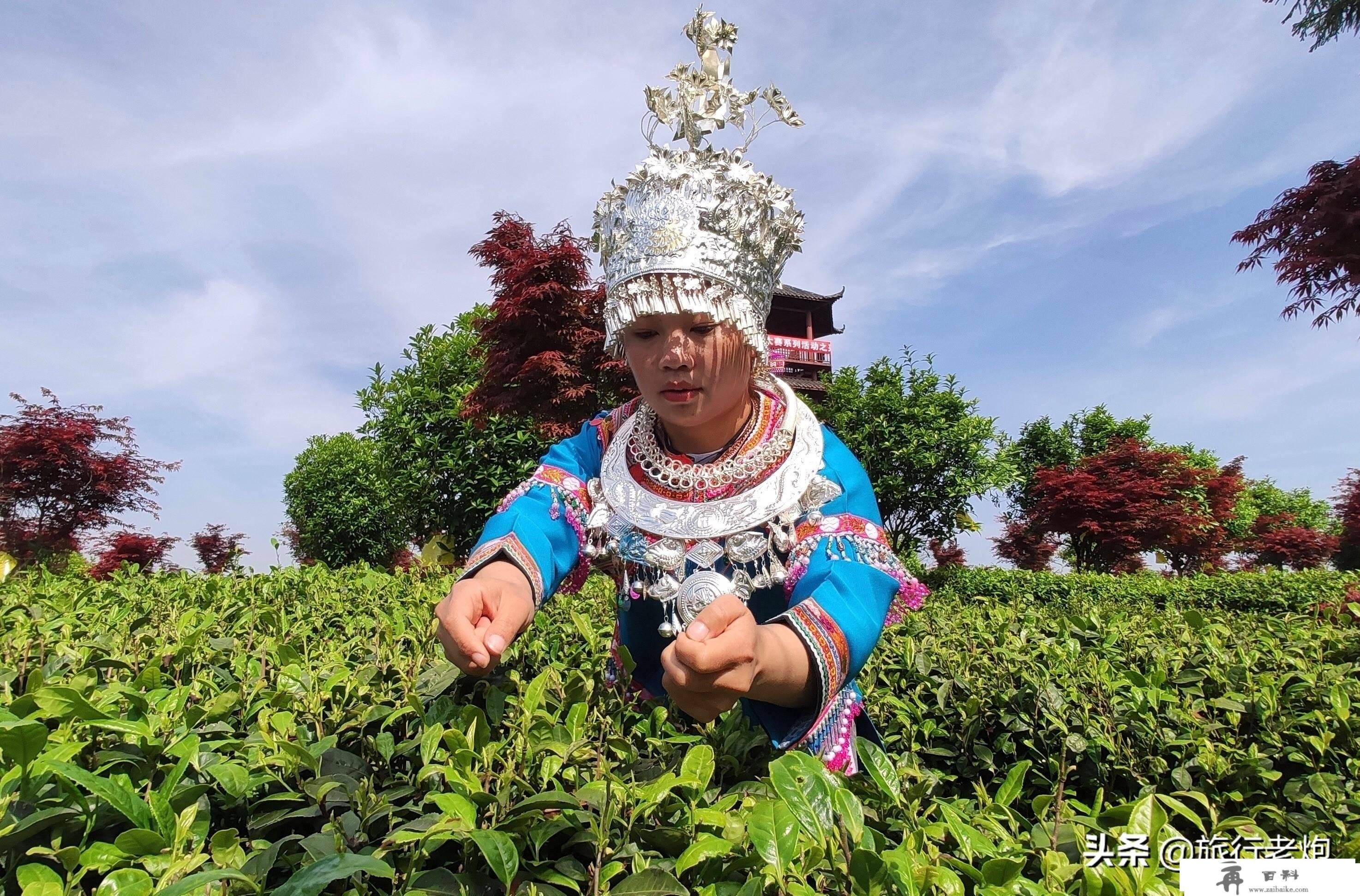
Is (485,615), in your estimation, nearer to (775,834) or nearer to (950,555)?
(775,834)

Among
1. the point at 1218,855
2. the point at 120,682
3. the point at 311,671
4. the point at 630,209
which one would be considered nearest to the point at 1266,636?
the point at 1218,855

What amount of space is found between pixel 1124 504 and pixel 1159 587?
6.37m

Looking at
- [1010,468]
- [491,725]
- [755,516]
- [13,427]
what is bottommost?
[491,725]

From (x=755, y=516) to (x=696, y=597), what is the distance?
0.82ft

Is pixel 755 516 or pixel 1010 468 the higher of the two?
pixel 1010 468

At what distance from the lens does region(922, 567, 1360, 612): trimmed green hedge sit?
28.8 feet

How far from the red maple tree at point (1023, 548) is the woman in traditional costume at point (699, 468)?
79.0 ft

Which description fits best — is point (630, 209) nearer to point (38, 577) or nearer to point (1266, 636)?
point (1266, 636)

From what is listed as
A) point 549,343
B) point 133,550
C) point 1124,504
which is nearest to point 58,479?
point 133,550

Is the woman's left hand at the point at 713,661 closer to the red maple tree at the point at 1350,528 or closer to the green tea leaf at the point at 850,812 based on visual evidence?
the green tea leaf at the point at 850,812

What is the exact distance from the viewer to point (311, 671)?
55.2 inches

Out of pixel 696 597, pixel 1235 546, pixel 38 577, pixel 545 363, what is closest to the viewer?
pixel 696 597

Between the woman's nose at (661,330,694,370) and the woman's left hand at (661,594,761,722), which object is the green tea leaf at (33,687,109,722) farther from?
the woman's nose at (661,330,694,370)

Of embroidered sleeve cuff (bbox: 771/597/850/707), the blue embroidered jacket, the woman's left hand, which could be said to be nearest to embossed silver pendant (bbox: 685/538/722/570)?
the blue embroidered jacket
